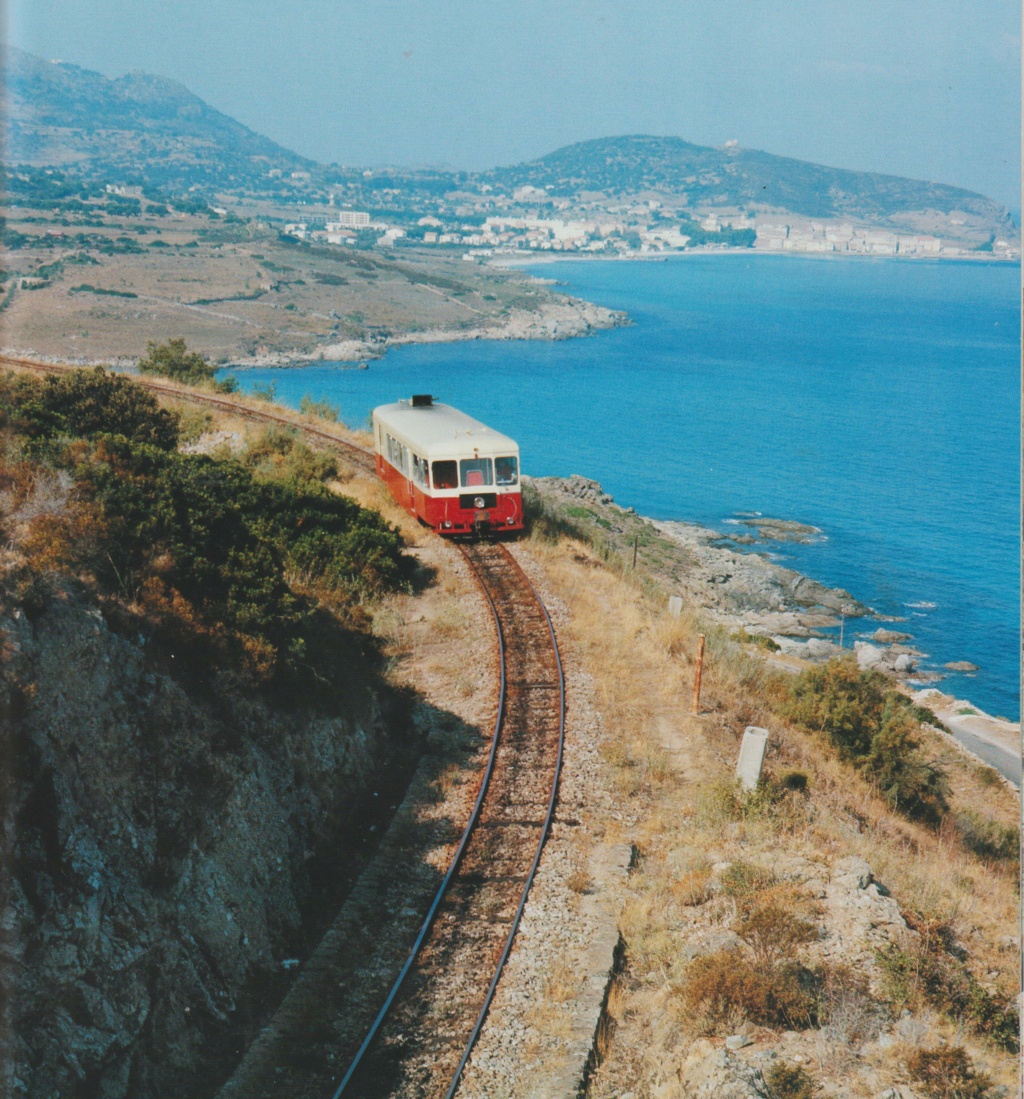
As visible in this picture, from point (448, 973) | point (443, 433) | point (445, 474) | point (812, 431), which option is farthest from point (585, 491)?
point (448, 973)

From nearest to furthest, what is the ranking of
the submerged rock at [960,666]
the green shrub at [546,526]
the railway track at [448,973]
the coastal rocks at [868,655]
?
1. the railway track at [448,973]
2. the green shrub at [546,526]
3. the coastal rocks at [868,655]
4. the submerged rock at [960,666]

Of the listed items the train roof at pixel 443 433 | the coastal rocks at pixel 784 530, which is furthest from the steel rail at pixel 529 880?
the coastal rocks at pixel 784 530

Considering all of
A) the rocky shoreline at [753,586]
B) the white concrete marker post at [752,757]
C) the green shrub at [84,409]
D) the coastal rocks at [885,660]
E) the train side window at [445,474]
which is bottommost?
the coastal rocks at [885,660]

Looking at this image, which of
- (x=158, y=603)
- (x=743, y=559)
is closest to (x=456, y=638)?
(x=158, y=603)

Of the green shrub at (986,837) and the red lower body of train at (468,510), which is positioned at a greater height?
the red lower body of train at (468,510)

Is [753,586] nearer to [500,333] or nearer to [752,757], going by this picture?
[752,757]

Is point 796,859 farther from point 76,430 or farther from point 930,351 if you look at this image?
point 930,351

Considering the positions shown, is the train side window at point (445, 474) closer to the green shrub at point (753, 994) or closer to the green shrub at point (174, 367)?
the green shrub at point (753, 994)

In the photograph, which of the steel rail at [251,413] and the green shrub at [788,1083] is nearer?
the green shrub at [788,1083]

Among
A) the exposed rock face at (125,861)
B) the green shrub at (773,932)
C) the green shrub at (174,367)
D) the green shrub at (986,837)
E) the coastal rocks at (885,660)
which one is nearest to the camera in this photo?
the exposed rock face at (125,861)

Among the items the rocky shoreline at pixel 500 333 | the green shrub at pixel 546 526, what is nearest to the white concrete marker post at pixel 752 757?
the green shrub at pixel 546 526

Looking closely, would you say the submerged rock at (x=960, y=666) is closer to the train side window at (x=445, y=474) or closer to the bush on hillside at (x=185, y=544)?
the train side window at (x=445, y=474)
